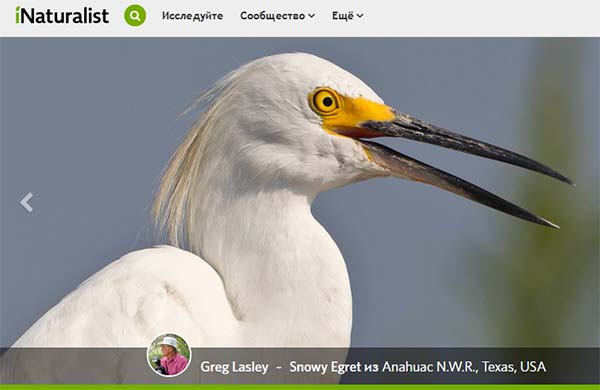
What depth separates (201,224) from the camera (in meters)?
4.51

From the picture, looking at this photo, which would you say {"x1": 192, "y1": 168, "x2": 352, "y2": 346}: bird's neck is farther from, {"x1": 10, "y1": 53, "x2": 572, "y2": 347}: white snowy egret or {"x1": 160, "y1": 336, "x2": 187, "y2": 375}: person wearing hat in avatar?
{"x1": 160, "y1": 336, "x2": 187, "y2": 375}: person wearing hat in avatar

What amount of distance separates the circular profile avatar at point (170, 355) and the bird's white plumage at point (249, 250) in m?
0.02

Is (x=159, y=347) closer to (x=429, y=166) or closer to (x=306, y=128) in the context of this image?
(x=306, y=128)

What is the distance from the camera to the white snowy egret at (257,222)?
170 inches

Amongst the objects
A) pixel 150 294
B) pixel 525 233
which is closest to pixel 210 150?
pixel 150 294

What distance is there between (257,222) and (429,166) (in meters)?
0.56

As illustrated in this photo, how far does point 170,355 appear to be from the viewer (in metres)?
4.24

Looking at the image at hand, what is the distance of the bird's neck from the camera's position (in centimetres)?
436

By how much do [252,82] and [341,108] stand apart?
265 mm
